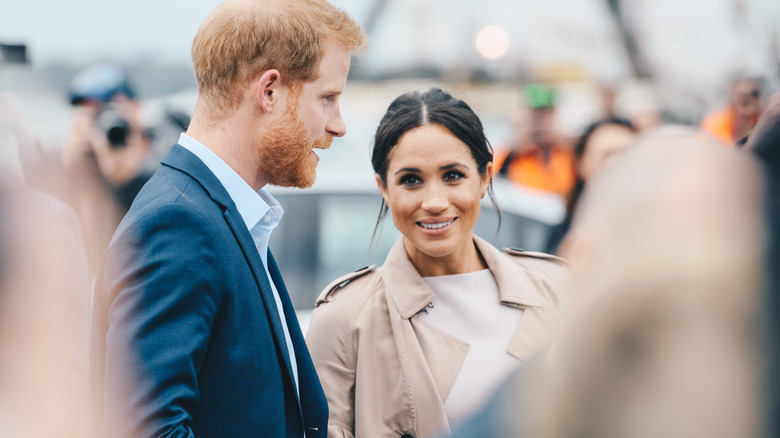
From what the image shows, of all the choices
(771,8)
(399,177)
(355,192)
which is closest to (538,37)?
(771,8)

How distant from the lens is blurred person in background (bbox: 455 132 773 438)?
717 millimetres

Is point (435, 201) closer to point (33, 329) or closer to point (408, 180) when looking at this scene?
point (408, 180)

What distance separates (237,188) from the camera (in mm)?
1667

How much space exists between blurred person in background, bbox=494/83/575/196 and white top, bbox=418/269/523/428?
9.46ft

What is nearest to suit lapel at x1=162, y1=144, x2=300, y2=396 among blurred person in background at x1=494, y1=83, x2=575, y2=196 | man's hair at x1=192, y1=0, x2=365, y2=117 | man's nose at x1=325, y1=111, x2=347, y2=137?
man's hair at x1=192, y1=0, x2=365, y2=117

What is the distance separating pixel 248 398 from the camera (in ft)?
4.88

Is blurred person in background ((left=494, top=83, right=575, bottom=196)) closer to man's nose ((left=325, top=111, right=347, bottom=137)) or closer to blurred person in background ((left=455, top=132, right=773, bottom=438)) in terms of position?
man's nose ((left=325, top=111, right=347, bottom=137))

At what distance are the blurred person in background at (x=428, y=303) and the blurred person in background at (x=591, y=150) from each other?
190 centimetres

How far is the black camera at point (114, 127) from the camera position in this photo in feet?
15.5

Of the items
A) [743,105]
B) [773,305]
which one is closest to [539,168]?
[743,105]

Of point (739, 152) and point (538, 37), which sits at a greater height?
point (538, 37)

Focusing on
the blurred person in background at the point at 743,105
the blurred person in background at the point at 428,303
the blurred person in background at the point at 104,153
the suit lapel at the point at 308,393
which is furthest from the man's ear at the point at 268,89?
the blurred person in background at the point at 743,105

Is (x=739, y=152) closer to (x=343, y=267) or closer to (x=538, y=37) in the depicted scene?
(x=343, y=267)

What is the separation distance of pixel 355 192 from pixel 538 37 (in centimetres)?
1066
